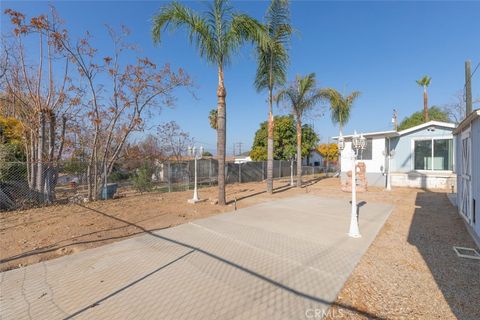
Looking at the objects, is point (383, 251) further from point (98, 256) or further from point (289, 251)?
point (98, 256)

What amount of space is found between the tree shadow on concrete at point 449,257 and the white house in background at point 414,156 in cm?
658

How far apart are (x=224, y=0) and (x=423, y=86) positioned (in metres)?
31.3

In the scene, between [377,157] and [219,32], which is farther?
[377,157]

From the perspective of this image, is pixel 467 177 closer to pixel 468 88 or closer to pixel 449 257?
pixel 449 257

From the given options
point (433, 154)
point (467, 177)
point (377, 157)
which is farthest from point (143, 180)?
point (433, 154)

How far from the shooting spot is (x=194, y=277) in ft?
10.7

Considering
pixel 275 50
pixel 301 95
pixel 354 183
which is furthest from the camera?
pixel 301 95

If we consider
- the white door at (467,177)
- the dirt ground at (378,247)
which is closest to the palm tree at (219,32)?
the dirt ground at (378,247)

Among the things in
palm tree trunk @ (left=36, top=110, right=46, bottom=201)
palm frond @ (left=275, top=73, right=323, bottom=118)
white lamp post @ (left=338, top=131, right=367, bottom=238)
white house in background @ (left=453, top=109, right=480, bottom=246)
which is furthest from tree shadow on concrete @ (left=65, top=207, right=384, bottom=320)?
palm frond @ (left=275, top=73, right=323, bottom=118)

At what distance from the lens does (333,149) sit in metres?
39.8

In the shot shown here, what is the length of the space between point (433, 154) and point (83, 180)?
18786 millimetres

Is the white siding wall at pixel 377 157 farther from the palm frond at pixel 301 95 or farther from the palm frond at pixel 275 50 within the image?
the palm frond at pixel 275 50

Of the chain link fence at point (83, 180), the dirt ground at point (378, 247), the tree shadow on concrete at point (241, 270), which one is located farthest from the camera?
the chain link fence at point (83, 180)

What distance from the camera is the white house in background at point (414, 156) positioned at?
13.2m
